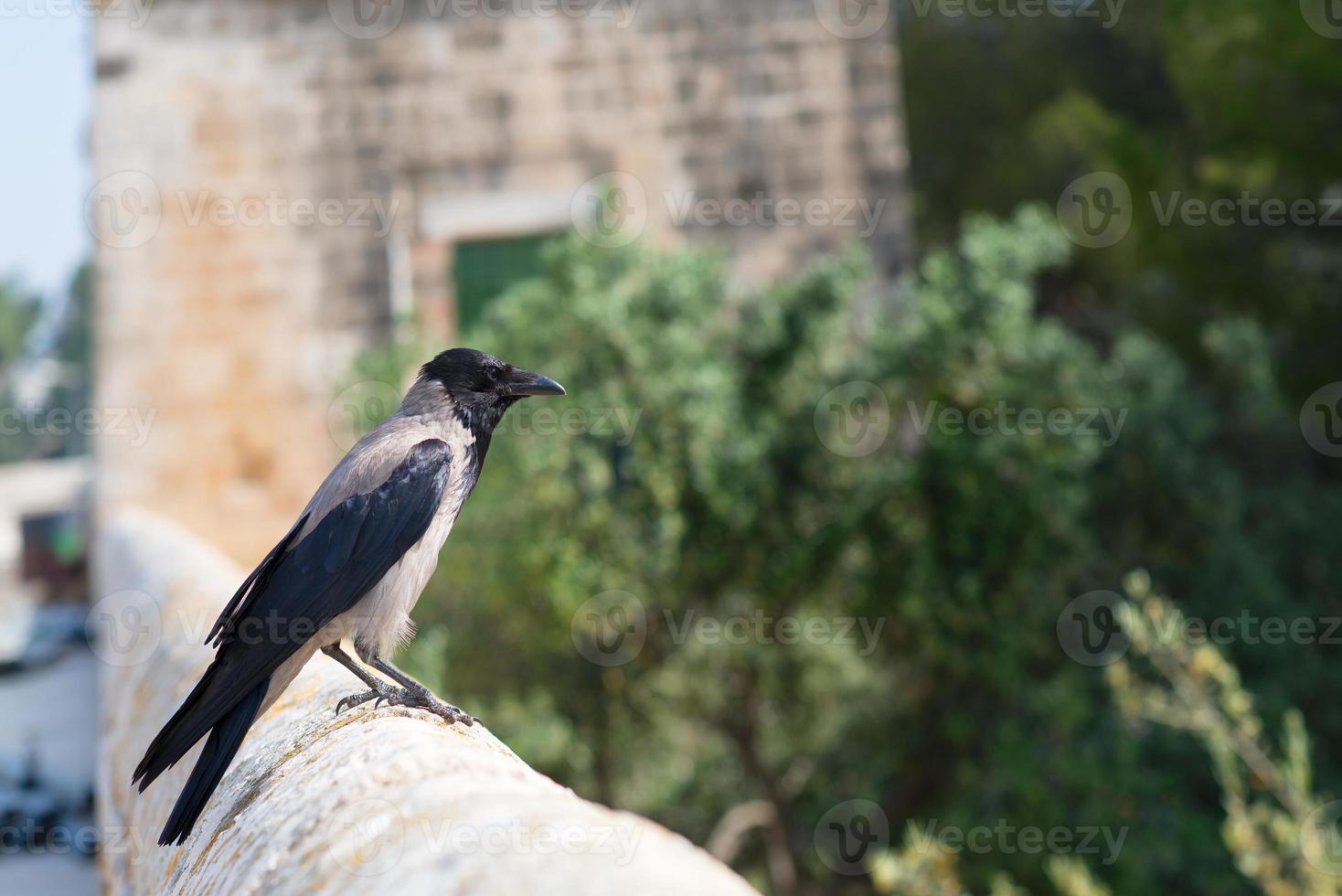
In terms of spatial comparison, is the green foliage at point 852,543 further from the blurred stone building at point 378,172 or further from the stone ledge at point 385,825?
the stone ledge at point 385,825

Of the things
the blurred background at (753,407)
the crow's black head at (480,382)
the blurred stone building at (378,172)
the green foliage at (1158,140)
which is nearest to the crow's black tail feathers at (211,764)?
the crow's black head at (480,382)

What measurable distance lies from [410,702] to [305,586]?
1.05 feet

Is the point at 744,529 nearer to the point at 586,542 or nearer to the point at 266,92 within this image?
the point at 586,542

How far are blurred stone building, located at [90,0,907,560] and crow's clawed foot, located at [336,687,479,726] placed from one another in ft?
22.9

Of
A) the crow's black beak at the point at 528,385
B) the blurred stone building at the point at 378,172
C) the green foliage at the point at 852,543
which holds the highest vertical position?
the blurred stone building at the point at 378,172

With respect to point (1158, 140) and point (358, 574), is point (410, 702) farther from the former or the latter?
point (1158, 140)

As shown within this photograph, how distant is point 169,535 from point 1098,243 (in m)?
11.0

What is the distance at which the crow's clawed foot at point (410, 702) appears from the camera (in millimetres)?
2227

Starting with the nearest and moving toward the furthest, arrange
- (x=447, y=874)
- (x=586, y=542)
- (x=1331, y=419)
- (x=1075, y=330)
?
(x=447, y=874) → (x=586, y=542) → (x=1331, y=419) → (x=1075, y=330)

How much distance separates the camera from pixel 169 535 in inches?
239

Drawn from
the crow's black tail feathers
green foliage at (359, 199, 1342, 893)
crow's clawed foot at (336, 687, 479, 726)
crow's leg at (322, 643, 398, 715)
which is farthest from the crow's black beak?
green foliage at (359, 199, 1342, 893)

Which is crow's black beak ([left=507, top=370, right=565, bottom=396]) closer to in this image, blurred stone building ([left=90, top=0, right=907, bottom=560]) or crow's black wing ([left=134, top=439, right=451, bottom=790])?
crow's black wing ([left=134, top=439, right=451, bottom=790])

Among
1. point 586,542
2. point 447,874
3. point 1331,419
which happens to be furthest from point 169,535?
point 1331,419

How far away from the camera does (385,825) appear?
4.54 ft
